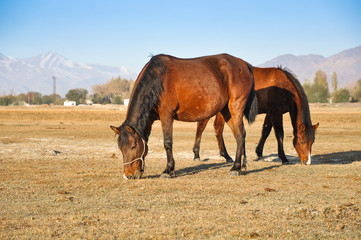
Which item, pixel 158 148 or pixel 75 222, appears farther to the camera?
pixel 158 148

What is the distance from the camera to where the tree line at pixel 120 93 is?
3954 inches

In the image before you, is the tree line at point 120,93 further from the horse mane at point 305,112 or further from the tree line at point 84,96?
the horse mane at point 305,112

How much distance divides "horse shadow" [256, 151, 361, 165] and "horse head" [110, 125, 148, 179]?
5991mm

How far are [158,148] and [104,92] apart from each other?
14184cm

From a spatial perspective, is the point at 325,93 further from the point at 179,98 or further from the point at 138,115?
the point at 138,115

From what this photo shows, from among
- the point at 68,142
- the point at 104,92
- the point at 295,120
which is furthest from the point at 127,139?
the point at 104,92

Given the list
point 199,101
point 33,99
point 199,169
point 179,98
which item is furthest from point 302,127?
point 33,99

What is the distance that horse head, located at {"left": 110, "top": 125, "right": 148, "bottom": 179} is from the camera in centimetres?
792

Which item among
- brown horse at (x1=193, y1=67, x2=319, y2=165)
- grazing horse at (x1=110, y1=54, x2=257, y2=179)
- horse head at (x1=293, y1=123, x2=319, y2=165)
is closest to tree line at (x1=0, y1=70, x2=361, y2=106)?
brown horse at (x1=193, y1=67, x2=319, y2=165)

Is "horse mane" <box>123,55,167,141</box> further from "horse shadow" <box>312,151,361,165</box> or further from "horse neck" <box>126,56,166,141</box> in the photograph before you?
"horse shadow" <box>312,151,361,165</box>

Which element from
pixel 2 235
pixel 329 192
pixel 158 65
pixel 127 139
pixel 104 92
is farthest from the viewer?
pixel 104 92

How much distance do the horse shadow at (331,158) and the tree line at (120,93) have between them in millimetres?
83715

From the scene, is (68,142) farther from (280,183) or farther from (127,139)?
Result: (280,183)

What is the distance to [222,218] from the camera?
5277mm
